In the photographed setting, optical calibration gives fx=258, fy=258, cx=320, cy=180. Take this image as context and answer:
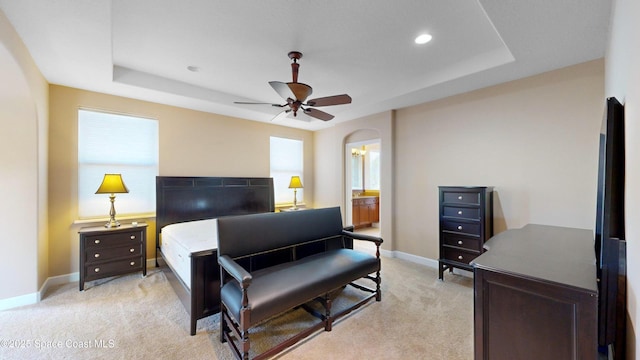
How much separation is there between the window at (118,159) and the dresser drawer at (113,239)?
1.93 feet

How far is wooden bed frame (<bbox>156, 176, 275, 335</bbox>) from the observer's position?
230 cm

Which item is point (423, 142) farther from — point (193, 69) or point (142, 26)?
point (142, 26)

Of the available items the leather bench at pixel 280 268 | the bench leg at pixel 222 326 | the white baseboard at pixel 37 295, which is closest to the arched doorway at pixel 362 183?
the leather bench at pixel 280 268

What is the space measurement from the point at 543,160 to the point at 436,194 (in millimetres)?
1337

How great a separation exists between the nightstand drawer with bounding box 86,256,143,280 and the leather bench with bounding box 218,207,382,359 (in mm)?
2063

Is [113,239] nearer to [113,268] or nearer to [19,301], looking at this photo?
[113,268]

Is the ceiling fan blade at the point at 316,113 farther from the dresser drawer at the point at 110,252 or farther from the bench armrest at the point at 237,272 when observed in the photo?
the dresser drawer at the point at 110,252

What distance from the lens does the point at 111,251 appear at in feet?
11.0

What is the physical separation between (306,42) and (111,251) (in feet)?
11.6

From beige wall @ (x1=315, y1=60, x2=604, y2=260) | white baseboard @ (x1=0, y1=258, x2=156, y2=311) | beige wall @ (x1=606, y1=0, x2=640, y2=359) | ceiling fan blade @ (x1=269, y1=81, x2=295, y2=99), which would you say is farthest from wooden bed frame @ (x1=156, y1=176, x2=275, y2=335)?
beige wall @ (x1=606, y1=0, x2=640, y2=359)

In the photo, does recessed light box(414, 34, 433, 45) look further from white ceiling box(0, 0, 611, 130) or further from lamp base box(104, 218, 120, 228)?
lamp base box(104, 218, 120, 228)

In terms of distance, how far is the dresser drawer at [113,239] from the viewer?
3.23 meters

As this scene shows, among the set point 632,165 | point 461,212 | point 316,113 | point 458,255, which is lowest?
point 458,255

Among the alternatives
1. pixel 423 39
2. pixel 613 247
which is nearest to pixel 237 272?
pixel 613 247
